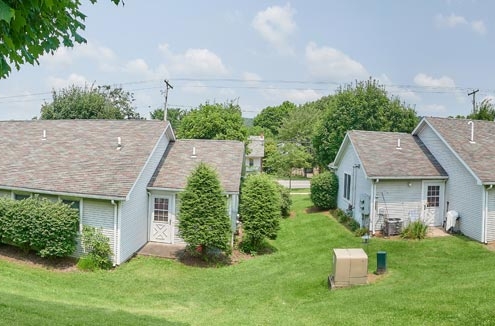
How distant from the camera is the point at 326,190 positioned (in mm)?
25016

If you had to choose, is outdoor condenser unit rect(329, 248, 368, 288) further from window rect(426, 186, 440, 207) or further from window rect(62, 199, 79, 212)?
window rect(62, 199, 79, 212)

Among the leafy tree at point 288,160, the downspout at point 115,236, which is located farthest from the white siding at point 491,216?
the leafy tree at point 288,160

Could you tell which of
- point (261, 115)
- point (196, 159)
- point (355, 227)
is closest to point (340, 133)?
point (355, 227)

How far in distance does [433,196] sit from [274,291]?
35.2ft

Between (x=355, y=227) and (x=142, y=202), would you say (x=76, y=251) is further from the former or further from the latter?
(x=355, y=227)

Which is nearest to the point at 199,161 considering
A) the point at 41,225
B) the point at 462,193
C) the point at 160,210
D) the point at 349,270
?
the point at 160,210

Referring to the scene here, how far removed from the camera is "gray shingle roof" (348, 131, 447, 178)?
18.9 meters

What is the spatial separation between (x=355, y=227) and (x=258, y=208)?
5.85 meters

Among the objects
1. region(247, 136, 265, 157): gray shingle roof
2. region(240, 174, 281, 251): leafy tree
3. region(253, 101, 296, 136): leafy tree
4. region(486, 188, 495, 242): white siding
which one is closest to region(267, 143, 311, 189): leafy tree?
region(247, 136, 265, 157): gray shingle roof

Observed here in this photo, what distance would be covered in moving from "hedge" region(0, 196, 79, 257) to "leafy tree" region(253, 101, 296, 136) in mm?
83002

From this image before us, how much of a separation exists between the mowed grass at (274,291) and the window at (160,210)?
224 cm

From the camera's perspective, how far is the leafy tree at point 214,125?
34.8 m

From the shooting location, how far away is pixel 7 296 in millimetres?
9664

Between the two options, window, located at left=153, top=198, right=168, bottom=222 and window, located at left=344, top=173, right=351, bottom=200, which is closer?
window, located at left=153, top=198, right=168, bottom=222
